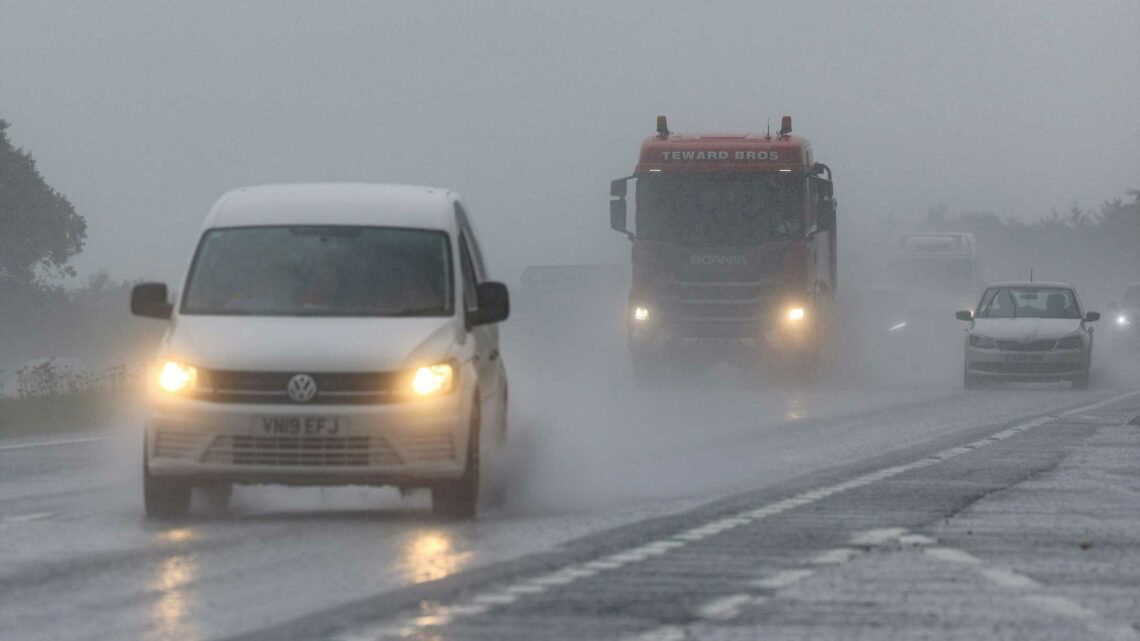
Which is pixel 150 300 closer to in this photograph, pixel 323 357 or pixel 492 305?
pixel 323 357

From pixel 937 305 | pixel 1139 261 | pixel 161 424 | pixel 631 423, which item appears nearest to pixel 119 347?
pixel 937 305

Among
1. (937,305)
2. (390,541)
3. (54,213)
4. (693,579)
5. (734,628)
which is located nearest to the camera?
(734,628)

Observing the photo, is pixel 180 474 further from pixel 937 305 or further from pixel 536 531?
pixel 937 305

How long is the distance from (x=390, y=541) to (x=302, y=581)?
1.80 meters

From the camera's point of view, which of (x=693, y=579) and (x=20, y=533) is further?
(x=20, y=533)

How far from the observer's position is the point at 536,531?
40.1 ft

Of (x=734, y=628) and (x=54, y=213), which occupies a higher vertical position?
(x=54, y=213)

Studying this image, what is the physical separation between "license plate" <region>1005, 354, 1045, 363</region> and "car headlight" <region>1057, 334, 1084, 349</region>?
39cm

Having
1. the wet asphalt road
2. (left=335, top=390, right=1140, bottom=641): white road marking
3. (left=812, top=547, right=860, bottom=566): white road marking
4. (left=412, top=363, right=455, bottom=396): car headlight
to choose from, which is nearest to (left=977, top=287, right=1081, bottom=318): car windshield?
the wet asphalt road

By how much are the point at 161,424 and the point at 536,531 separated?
2107 millimetres

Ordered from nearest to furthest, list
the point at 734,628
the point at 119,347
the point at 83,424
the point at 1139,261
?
the point at 734,628 < the point at 83,424 < the point at 119,347 < the point at 1139,261

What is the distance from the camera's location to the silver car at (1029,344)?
118ft

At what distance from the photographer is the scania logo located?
3484cm

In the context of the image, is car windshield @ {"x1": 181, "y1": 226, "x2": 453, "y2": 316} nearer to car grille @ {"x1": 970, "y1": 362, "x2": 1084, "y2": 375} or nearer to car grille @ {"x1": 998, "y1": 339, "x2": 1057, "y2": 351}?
car grille @ {"x1": 970, "y1": 362, "x2": 1084, "y2": 375}
